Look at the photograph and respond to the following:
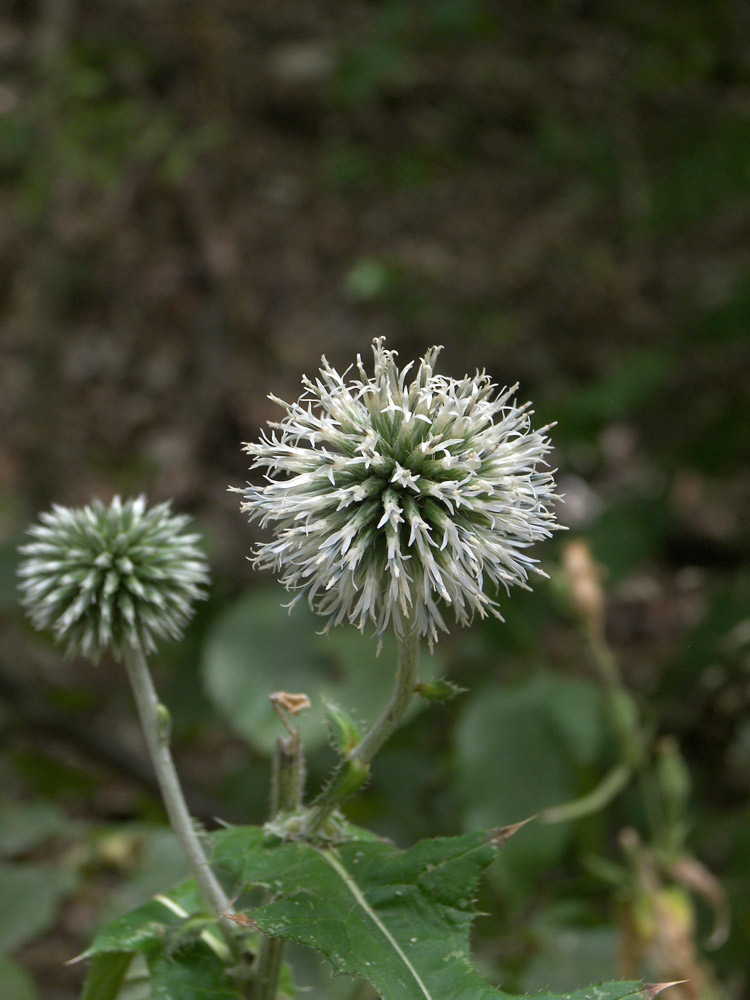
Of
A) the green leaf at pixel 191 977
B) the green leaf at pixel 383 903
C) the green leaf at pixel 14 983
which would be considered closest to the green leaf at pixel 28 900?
the green leaf at pixel 14 983

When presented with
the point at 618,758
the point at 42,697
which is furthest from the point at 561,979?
the point at 42,697

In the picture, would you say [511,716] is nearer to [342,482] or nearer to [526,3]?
[342,482]

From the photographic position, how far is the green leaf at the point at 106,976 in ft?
5.86

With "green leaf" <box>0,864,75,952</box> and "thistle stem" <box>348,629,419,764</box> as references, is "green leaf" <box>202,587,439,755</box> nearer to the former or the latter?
"green leaf" <box>0,864,75,952</box>

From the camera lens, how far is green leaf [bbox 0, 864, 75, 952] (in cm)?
335

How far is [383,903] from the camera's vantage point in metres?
1.61

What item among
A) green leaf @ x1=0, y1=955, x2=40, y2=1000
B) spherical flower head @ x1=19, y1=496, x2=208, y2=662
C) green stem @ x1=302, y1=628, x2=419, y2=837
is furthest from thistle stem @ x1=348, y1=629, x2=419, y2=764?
green leaf @ x1=0, y1=955, x2=40, y2=1000

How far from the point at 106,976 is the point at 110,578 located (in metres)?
0.80

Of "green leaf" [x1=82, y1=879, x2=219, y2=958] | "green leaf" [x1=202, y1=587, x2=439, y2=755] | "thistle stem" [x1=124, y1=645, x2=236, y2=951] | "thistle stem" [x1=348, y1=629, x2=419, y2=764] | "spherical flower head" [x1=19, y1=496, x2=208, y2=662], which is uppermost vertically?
"green leaf" [x1=202, y1=587, x2=439, y2=755]

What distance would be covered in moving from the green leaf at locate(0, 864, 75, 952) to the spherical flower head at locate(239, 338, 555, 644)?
2.41 meters

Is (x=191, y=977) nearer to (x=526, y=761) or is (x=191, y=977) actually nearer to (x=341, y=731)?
(x=341, y=731)

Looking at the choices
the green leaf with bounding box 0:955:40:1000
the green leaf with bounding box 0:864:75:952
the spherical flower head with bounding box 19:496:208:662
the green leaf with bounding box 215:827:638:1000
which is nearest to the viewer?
the green leaf with bounding box 215:827:638:1000

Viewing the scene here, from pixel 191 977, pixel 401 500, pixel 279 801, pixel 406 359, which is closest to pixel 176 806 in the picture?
pixel 279 801

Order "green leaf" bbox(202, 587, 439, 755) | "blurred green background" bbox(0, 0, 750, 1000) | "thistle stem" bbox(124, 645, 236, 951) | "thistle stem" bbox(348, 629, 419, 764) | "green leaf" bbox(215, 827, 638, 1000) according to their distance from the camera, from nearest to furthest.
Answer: "green leaf" bbox(215, 827, 638, 1000) → "thistle stem" bbox(348, 629, 419, 764) → "thistle stem" bbox(124, 645, 236, 951) → "blurred green background" bbox(0, 0, 750, 1000) → "green leaf" bbox(202, 587, 439, 755)
